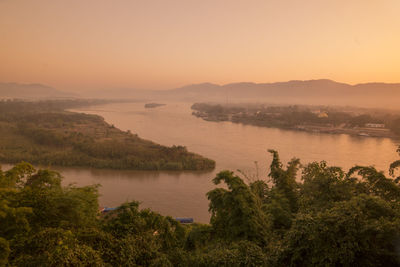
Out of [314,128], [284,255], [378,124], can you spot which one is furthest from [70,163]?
[378,124]

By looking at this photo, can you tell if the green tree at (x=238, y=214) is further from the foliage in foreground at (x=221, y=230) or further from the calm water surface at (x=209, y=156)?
the calm water surface at (x=209, y=156)

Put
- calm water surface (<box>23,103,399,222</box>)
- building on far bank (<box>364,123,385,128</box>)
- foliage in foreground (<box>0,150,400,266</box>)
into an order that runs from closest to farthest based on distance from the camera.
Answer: foliage in foreground (<box>0,150,400,266</box>) < calm water surface (<box>23,103,399,222</box>) < building on far bank (<box>364,123,385,128</box>)

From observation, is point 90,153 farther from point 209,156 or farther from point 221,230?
point 221,230

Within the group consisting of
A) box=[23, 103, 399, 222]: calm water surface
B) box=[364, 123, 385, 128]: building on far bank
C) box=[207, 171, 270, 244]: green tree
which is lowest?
box=[23, 103, 399, 222]: calm water surface

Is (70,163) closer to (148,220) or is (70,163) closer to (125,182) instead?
(125,182)

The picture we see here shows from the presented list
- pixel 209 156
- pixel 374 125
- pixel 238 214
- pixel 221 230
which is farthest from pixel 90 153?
pixel 374 125

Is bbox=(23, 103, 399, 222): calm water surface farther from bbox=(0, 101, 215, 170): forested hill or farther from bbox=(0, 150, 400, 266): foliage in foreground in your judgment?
bbox=(0, 150, 400, 266): foliage in foreground

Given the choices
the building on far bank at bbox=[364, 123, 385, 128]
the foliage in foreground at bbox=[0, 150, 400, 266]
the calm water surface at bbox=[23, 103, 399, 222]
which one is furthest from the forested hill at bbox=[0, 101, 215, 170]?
the building on far bank at bbox=[364, 123, 385, 128]
